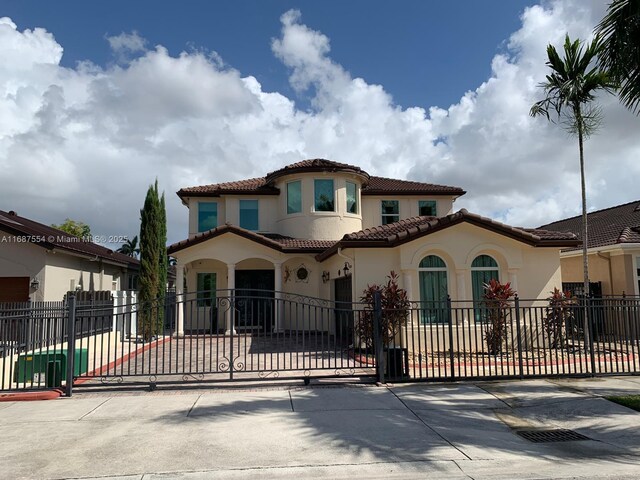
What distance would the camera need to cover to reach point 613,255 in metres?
18.1

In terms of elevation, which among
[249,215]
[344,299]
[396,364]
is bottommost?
[396,364]

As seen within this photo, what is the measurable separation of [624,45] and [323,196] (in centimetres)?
1341

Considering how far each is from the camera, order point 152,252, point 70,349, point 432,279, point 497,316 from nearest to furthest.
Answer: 1. point 70,349
2. point 497,316
3. point 432,279
4. point 152,252

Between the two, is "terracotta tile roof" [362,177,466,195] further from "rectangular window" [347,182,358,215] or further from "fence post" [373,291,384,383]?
"fence post" [373,291,384,383]

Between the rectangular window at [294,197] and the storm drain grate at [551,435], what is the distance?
605 inches

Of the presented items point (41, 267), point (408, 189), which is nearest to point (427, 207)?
point (408, 189)

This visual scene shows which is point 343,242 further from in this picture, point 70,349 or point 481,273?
point 70,349

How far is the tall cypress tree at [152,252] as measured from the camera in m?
19.6

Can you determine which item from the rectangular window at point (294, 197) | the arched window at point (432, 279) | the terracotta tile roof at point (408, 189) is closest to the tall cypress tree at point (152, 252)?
the rectangular window at point (294, 197)

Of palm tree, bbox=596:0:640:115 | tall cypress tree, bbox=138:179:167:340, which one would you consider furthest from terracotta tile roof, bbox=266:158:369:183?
palm tree, bbox=596:0:640:115

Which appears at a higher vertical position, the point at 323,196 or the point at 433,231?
the point at 323,196

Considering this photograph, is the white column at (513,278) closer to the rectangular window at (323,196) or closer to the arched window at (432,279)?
the arched window at (432,279)

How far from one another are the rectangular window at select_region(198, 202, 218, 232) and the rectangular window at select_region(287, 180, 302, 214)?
12.6 feet

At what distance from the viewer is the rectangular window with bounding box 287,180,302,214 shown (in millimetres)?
21328
